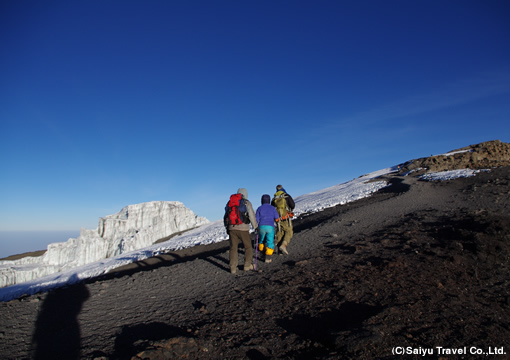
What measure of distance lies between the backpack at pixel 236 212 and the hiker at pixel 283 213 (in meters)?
2.02

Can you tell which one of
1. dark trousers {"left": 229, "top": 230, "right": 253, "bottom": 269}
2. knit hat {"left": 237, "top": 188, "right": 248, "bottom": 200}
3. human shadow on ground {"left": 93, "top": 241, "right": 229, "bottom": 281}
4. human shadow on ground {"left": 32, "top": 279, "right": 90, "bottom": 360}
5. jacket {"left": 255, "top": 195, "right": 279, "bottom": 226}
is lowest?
human shadow on ground {"left": 93, "top": 241, "right": 229, "bottom": 281}

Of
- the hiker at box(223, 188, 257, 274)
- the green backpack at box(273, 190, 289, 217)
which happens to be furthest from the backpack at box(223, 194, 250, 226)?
the green backpack at box(273, 190, 289, 217)

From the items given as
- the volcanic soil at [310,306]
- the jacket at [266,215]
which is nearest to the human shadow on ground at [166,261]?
the volcanic soil at [310,306]

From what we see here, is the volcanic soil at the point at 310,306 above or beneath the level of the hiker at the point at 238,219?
beneath

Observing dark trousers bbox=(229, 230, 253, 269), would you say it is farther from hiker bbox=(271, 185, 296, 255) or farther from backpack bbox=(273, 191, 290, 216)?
backpack bbox=(273, 191, 290, 216)

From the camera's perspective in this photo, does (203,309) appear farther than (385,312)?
Yes

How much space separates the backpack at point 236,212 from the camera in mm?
8500

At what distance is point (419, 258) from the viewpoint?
7004 millimetres

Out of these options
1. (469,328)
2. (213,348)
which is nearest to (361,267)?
(469,328)

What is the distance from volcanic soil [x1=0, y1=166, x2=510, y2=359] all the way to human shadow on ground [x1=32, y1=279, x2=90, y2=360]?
1.2 inches

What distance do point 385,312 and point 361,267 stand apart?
2504mm

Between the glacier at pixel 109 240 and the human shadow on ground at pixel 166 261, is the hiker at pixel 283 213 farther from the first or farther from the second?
the glacier at pixel 109 240

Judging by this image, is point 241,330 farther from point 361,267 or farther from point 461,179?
point 461,179

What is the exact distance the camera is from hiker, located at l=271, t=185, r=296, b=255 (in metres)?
10.3
